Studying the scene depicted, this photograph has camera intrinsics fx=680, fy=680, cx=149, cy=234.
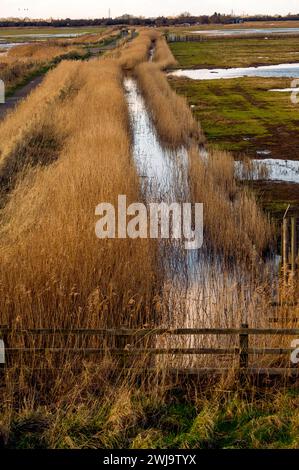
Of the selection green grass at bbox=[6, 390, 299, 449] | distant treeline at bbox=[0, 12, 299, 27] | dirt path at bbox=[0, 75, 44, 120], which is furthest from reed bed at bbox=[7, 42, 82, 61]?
distant treeline at bbox=[0, 12, 299, 27]

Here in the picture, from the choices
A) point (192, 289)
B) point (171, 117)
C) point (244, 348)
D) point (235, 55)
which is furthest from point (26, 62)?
point (244, 348)

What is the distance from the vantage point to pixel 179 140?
16.8 meters

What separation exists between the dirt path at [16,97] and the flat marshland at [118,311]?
9964 mm

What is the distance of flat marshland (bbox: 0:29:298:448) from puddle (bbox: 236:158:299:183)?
2034mm

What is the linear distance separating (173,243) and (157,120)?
10359mm

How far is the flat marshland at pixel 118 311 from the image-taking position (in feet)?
16.5

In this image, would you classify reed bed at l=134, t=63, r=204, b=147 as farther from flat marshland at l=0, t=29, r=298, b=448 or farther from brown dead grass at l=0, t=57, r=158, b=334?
brown dead grass at l=0, t=57, r=158, b=334

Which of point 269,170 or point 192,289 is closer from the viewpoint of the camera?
point 192,289

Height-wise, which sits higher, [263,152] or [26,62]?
[26,62]

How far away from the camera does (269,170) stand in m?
14.4

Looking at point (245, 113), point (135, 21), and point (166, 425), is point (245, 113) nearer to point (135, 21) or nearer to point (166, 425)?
point (166, 425)

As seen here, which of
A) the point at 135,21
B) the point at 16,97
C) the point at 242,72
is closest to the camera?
the point at 16,97

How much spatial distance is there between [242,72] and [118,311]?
33927mm

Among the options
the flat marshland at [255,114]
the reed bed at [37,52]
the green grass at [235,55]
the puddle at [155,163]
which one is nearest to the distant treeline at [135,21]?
the green grass at [235,55]
